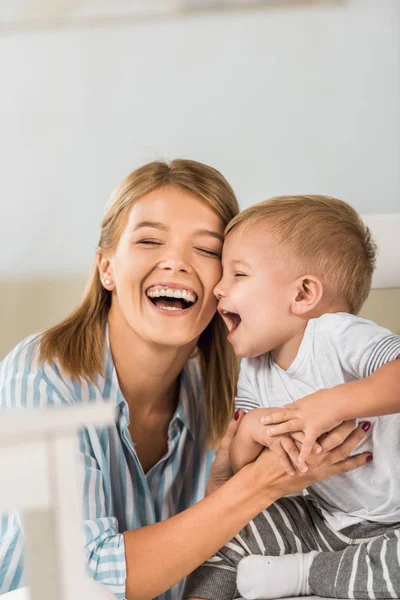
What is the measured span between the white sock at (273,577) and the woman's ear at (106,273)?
0.51 m

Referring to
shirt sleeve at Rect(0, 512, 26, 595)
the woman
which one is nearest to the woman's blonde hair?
the woman

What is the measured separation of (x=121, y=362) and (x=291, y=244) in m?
0.36

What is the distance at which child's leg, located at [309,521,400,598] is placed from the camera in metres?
0.95

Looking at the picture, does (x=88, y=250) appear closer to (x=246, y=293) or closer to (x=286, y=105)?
(x=286, y=105)

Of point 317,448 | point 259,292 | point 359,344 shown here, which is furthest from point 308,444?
point 259,292

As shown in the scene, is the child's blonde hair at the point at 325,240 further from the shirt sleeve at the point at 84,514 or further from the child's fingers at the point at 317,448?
the shirt sleeve at the point at 84,514

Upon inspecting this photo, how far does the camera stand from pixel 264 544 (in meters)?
1.10

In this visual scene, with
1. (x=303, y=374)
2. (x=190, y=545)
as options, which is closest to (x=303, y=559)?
(x=190, y=545)

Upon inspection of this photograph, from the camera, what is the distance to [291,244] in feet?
3.75

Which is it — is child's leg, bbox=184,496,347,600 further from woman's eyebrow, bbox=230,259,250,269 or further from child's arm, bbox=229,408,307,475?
woman's eyebrow, bbox=230,259,250,269

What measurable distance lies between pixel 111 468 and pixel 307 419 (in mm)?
389

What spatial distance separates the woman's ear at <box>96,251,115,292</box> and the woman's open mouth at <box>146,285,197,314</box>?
9 cm

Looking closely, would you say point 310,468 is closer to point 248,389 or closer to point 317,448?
point 317,448

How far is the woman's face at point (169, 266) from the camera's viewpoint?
1217mm
